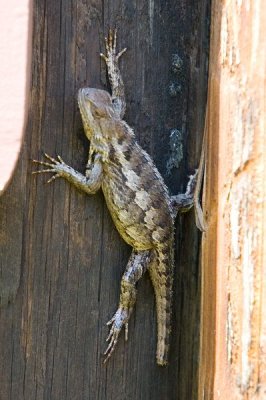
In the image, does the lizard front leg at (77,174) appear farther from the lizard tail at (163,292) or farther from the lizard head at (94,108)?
the lizard tail at (163,292)

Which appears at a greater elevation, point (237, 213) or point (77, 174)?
point (77, 174)

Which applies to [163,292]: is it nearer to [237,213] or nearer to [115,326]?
[115,326]

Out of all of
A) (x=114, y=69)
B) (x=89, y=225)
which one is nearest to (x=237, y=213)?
(x=89, y=225)

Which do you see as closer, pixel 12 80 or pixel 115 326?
pixel 12 80

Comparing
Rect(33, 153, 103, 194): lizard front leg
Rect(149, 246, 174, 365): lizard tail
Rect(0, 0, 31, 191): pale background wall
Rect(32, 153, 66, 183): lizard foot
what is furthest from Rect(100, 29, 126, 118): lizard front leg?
Rect(0, 0, 31, 191): pale background wall

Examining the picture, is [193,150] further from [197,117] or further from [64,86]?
[64,86]

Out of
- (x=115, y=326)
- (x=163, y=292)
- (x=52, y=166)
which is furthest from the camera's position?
(x=163, y=292)

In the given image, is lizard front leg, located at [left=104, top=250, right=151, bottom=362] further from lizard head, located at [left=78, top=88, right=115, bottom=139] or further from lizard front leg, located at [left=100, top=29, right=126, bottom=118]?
lizard front leg, located at [left=100, top=29, right=126, bottom=118]
